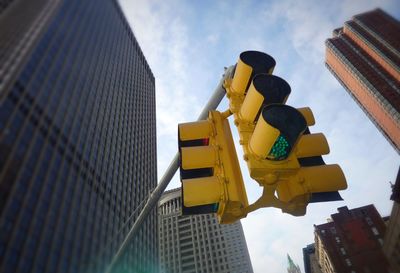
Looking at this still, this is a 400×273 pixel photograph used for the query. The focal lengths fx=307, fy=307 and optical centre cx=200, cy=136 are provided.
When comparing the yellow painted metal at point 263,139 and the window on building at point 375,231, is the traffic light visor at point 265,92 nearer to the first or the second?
the yellow painted metal at point 263,139

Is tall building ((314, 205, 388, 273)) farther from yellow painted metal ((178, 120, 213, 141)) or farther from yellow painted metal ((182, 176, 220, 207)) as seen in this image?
yellow painted metal ((182, 176, 220, 207))

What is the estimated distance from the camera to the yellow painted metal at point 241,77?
138 inches

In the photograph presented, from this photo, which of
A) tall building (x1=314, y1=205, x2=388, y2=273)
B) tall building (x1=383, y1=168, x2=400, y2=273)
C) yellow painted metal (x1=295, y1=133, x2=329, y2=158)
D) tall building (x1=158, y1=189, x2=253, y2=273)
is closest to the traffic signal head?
yellow painted metal (x1=295, y1=133, x2=329, y2=158)

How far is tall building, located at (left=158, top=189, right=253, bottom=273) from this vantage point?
345 ft

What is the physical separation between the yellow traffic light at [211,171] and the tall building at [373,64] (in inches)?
3582

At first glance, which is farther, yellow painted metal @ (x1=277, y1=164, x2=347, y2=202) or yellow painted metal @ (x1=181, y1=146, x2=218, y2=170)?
yellow painted metal @ (x1=181, y1=146, x2=218, y2=170)

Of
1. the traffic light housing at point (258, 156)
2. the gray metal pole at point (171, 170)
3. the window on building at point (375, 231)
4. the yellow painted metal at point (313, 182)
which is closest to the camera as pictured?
the traffic light housing at point (258, 156)

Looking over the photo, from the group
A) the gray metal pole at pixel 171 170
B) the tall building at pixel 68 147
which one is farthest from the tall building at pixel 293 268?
the gray metal pole at pixel 171 170

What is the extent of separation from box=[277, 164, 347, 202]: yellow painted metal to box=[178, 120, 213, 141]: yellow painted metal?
1.14 metres

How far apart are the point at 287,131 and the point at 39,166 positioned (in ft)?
211

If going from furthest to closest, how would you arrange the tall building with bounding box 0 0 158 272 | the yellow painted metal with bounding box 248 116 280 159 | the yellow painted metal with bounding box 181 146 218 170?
the tall building with bounding box 0 0 158 272, the yellow painted metal with bounding box 181 146 218 170, the yellow painted metal with bounding box 248 116 280 159

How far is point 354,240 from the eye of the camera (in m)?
66.6

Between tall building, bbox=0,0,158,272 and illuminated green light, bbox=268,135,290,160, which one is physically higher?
tall building, bbox=0,0,158,272

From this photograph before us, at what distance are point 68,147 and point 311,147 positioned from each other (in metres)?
72.2
